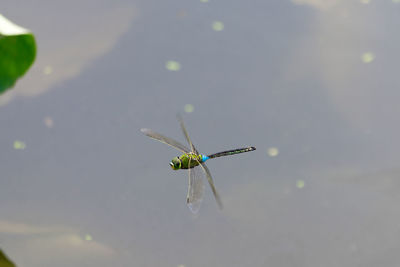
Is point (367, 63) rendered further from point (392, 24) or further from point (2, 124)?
point (2, 124)

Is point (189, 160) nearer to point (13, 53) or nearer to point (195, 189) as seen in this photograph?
point (195, 189)

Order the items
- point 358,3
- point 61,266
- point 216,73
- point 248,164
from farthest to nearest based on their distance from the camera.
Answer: point 358,3, point 216,73, point 248,164, point 61,266

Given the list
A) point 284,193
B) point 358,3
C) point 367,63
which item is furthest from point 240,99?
point 358,3

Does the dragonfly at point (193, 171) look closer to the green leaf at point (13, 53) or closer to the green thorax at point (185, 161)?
the green thorax at point (185, 161)

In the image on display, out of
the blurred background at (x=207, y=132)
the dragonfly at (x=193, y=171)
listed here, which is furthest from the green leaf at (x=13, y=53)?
the blurred background at (x=207, y=132)

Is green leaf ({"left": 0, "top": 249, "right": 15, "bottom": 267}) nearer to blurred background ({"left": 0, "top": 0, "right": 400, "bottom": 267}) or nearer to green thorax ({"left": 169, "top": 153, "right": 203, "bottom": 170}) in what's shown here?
blurred background ({"left": 0, "top": 0, "right": 400, "bottom": 267})
